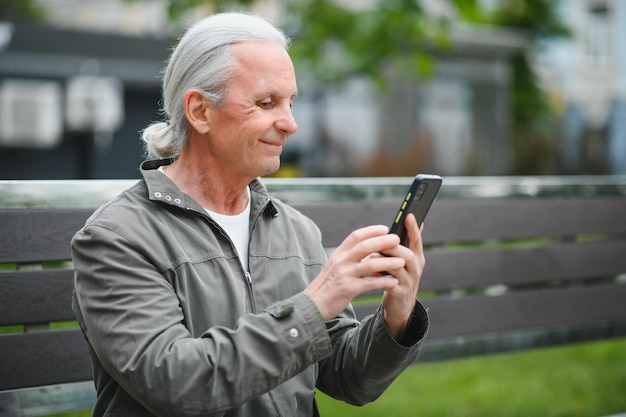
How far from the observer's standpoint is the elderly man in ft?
6.50

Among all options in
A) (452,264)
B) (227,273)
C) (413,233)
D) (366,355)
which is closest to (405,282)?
(413,233)

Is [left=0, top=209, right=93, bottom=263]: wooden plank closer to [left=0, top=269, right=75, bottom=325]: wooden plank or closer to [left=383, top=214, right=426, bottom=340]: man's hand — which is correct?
[left=0, top=269, right=75, bottom=325]: wooden plank

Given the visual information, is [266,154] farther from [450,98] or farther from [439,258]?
[450,98]

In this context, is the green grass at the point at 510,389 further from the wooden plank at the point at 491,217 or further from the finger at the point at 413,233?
the finger at the point at 413,233

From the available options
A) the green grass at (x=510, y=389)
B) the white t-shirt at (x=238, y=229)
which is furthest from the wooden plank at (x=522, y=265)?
the white t-shirt at (x=238, y=229)

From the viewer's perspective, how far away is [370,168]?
57.7 feet

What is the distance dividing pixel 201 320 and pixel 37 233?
0.88 m

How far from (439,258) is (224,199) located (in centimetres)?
164

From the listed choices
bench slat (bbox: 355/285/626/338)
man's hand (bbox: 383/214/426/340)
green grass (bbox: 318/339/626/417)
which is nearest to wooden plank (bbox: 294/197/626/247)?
bench slat (bbox: 355/285/626/338)

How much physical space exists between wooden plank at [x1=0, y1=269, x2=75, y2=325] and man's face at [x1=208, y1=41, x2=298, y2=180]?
0.82 m

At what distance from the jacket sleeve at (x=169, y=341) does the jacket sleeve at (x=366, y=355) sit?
13.6 inches

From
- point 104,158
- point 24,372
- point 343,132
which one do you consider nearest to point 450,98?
point 343,132

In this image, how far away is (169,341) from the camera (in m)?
1.99

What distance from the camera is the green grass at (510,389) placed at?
470 cm
